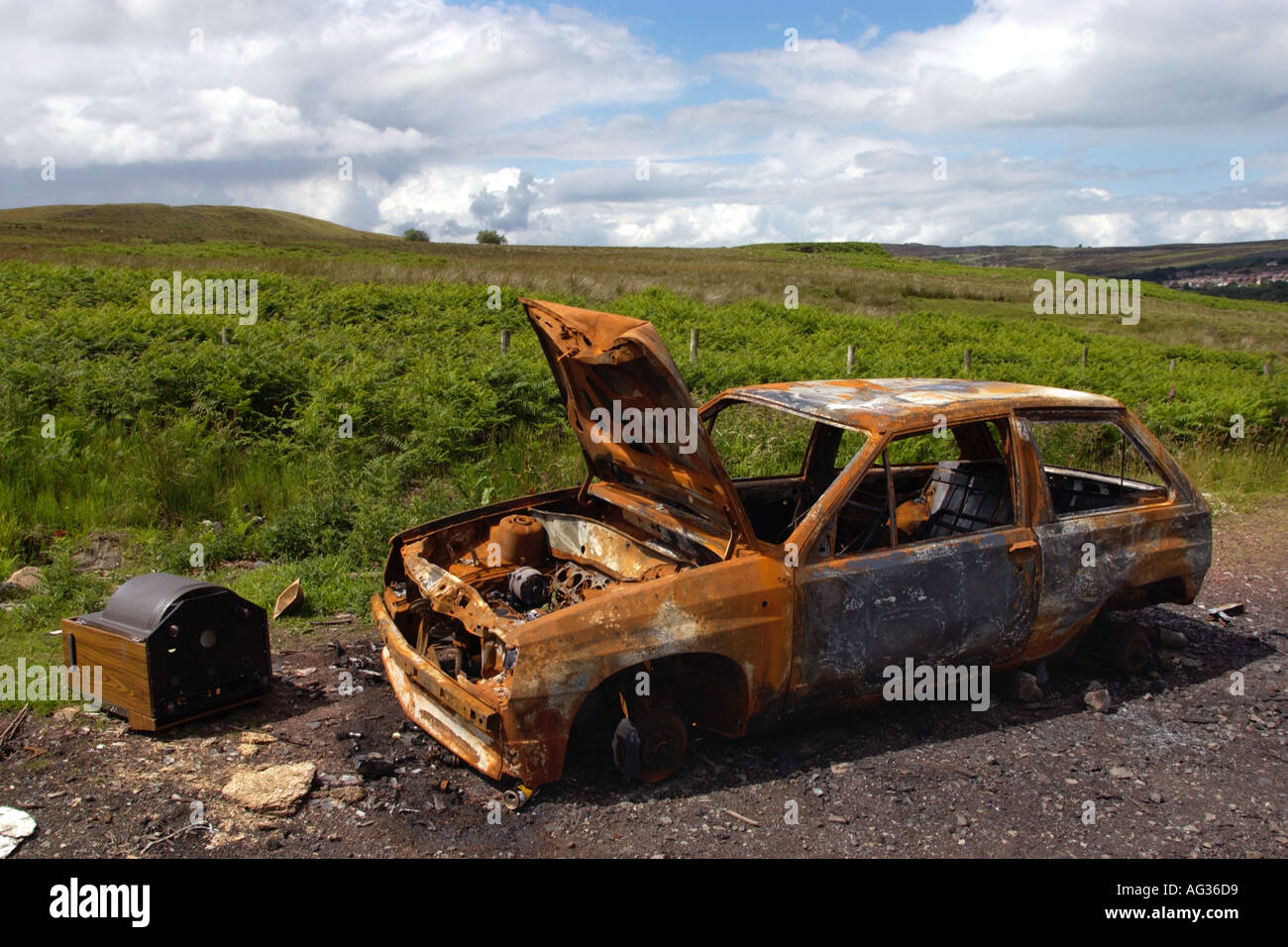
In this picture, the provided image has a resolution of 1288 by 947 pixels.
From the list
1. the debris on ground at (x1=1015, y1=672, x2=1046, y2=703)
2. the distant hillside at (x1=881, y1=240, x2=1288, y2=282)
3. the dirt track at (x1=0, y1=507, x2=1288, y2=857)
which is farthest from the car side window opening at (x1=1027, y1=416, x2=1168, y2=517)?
the distant hillside at (x1=881, y1=240, x2=1288, y2=282)

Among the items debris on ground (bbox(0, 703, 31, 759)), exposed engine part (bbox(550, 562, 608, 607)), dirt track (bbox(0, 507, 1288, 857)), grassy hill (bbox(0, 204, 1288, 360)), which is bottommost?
dirt track (bbox(0, 507, 1288, 857))

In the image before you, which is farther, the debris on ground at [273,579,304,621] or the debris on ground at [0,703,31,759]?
the debris on ground at [273,579,304,621]

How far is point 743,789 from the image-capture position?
405 centimetres

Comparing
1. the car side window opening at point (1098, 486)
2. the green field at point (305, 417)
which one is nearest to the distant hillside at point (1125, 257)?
the green field at point (305, 417)

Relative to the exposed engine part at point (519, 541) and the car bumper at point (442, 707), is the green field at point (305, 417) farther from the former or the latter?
the car bumper at point (442, 707)

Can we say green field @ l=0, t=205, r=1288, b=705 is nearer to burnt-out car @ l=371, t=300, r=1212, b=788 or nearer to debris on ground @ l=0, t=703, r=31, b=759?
debris on ground @ l=0, t=703, r=31, b=759

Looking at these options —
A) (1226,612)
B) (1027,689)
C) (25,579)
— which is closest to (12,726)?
(25,579)

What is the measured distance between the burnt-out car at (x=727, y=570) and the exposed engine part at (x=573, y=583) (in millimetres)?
17

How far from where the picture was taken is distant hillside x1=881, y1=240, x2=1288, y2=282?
9175cm

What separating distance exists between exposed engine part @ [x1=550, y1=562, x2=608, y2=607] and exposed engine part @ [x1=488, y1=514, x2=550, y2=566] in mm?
210

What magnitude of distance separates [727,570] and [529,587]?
111cm

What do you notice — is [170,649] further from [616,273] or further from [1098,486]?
[616,273]

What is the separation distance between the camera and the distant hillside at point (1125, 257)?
301 feet
